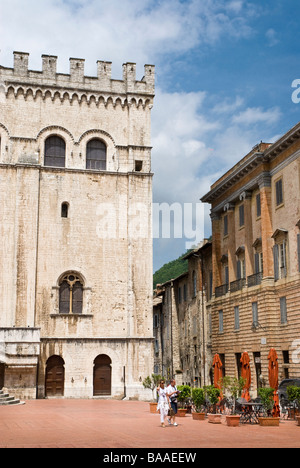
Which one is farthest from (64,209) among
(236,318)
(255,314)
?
(255,314)

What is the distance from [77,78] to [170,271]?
44.4 m


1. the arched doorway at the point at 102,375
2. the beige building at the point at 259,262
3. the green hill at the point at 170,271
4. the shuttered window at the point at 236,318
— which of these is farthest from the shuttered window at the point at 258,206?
the green hill at the point at 170,271

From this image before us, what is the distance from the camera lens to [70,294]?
34938 mm

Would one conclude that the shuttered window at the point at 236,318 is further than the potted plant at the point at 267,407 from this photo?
Yes

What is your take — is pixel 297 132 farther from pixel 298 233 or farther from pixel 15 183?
pixel 15 183

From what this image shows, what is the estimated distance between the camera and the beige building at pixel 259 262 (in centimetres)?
3103

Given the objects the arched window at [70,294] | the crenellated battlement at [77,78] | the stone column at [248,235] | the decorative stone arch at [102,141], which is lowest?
the arched window at [70,294]

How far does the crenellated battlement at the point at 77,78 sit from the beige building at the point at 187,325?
1311 centimetres

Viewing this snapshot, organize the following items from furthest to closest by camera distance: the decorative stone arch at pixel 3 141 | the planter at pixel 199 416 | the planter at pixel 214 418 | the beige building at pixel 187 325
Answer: the beige building at pixel 187 325
the decorative stone arch at pixel 3 141
the planter at pixel 199 416
the planter at pixel 214 418

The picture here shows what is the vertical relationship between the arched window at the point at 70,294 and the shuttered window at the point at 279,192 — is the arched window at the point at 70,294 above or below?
below

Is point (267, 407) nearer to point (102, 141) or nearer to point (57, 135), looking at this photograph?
point (102, 141)

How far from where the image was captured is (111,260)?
35656 mm

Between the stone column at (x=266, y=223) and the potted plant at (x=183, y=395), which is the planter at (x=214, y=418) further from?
the stone column at (x=266, y=223)
